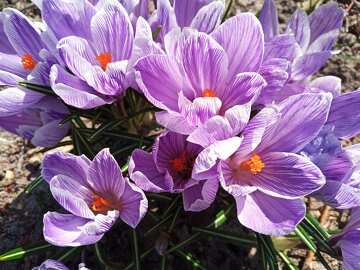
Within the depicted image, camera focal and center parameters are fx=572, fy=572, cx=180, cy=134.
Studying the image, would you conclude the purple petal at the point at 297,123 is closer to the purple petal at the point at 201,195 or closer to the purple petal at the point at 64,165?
the purple petal at the point at 201,195

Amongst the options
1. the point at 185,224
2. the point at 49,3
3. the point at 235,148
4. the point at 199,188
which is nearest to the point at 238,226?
the point at 185,224

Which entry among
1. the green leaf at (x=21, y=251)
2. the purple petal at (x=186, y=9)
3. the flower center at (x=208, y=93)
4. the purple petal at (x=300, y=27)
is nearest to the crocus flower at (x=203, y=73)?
the flower center at (x=208, y=93)

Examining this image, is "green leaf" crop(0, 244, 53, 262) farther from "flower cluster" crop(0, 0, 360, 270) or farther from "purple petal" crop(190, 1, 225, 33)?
"purple petal" crop(190, 1, 225, 33)

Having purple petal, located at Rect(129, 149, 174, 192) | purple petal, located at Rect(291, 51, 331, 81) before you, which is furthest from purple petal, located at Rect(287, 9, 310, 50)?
purple petal, located at Rect(129, 149, 174, 192)

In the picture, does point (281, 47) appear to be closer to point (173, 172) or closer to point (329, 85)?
point (329, 85)

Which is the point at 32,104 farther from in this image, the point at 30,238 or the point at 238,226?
the point at 238,226

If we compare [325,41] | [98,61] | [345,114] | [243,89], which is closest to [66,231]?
[98,61]
